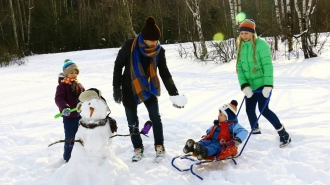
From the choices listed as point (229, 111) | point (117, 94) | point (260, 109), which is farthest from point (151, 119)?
point (260, 109)

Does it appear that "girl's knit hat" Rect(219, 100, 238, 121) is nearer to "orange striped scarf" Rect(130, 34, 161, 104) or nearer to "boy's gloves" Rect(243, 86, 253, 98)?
"boy's gloves" Rect(243, 86, 253, 98)

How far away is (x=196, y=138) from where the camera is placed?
15.1 ft

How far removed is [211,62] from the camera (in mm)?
13742

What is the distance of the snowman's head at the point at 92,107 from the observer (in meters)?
3.05

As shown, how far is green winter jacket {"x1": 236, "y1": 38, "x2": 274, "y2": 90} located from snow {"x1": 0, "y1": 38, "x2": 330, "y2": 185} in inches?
32.3

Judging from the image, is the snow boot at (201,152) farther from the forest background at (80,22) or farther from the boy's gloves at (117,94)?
the forest background at (80,22)

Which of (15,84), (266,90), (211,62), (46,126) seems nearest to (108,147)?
(266,90)

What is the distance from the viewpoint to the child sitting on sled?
11.2 feet

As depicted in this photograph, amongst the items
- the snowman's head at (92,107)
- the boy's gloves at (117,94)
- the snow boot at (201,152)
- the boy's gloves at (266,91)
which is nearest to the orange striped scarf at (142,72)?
the boy's gloves at (117,94)

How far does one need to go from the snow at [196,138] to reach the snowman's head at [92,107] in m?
0.43

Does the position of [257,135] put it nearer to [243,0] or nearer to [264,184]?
[264,184]

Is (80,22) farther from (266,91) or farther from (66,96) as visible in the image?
(266,91)

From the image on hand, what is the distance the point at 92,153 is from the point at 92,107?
455 mm

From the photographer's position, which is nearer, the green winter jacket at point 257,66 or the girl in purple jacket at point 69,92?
the girl in purple jacket at point 69,92
